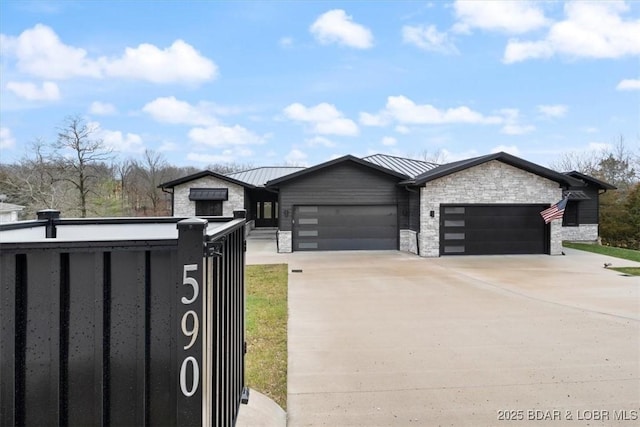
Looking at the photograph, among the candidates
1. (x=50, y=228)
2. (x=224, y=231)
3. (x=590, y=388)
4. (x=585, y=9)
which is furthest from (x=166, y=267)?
(x=585, y=9)

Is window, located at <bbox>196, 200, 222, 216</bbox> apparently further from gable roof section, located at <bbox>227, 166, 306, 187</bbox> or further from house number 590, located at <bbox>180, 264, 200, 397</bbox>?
house number 590, located at <bbox>180, 264, 200, 397</bbox>

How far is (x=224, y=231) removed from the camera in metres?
2.21

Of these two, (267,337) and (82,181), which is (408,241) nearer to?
(267,337)

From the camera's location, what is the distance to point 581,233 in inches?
781

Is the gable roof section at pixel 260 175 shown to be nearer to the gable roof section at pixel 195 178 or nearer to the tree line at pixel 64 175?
the gable roof section at pixel 195 178

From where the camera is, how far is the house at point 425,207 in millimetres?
14766

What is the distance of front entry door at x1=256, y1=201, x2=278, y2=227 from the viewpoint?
1058 inches

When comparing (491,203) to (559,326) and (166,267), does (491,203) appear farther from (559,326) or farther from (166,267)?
(166,267)

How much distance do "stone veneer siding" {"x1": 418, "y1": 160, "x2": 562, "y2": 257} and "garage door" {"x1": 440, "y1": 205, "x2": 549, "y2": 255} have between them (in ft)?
0.82

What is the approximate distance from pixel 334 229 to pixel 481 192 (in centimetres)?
580

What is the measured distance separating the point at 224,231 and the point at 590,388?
4.25 m

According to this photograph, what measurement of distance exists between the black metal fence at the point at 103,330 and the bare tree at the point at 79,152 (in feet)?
81.7

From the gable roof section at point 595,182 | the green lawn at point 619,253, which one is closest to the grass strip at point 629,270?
the green lawn at point 619,253

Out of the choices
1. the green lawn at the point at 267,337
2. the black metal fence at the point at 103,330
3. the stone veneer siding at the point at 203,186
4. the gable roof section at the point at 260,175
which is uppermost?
the gable roof section at the point at 260,175
